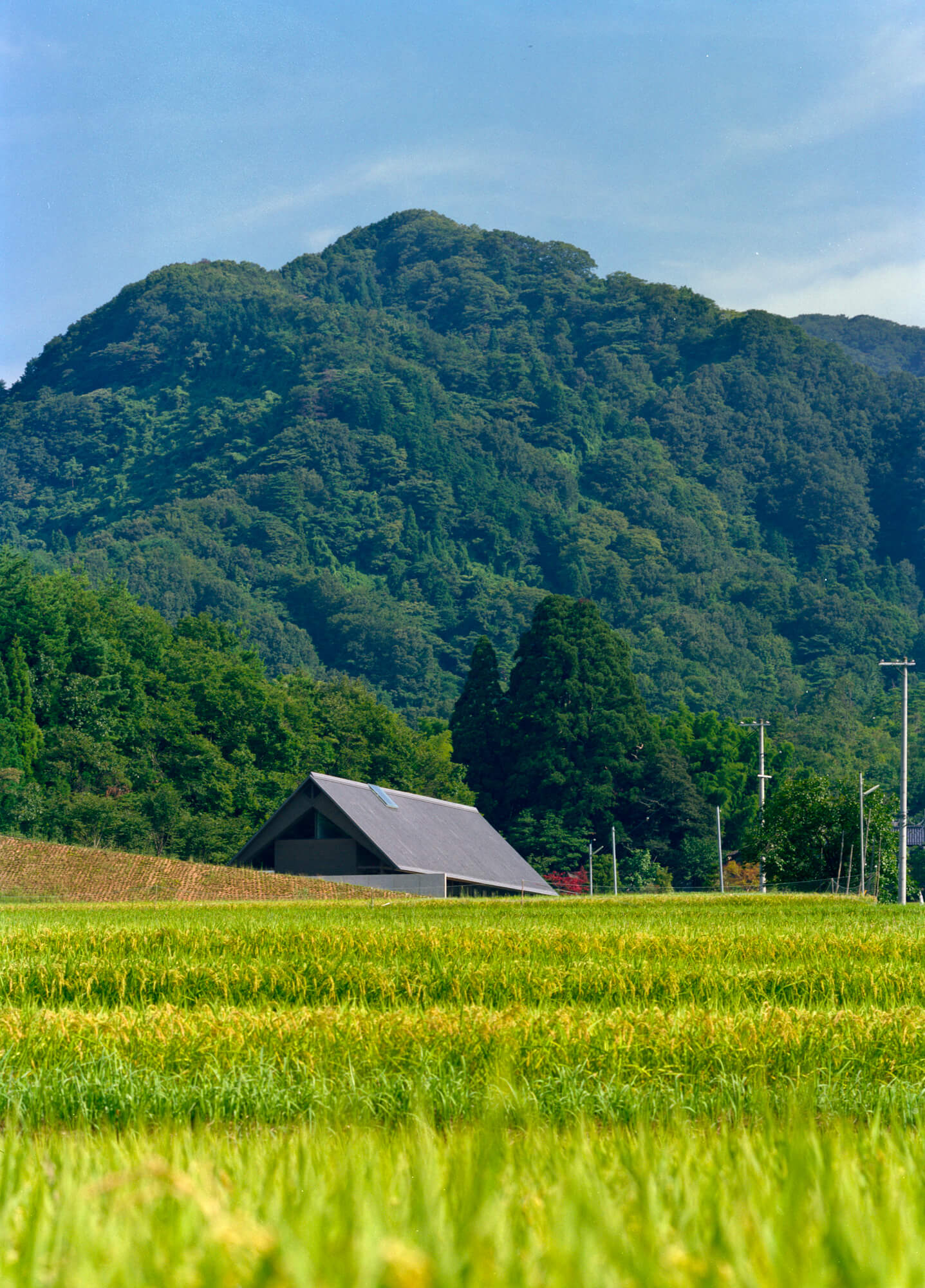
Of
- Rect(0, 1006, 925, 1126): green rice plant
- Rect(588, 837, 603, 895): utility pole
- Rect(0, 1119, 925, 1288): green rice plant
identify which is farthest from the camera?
Rect(588, 837, 603, 895): utility pole

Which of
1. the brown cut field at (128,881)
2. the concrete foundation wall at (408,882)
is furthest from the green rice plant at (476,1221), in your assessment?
the concrete foundation wall at (408,882)

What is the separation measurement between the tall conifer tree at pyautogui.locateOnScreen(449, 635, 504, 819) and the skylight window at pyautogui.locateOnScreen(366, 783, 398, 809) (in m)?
40.1

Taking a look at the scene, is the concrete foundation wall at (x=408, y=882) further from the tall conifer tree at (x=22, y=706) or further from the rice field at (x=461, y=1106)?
the rice field at (x=461, y=1106)

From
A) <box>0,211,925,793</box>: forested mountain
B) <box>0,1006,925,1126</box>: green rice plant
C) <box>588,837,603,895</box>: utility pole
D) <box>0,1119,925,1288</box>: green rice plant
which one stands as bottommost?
<box>588,837,603,895</box>: utility pole

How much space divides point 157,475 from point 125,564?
51.7 meters

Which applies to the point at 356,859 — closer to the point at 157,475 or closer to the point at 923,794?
the point at 923,794

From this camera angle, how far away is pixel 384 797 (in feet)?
175

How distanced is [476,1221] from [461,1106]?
11.3ft

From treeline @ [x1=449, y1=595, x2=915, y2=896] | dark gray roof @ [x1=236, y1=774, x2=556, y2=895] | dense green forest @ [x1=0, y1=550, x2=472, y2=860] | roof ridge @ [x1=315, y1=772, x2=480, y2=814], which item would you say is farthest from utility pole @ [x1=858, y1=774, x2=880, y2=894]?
treeline @ [x1=449, y1=595, x2=915, y2=896]

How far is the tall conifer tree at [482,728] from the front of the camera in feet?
314

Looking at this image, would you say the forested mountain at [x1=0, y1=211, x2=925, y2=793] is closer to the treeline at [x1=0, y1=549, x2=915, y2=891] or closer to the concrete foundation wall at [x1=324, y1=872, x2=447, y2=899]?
the treeline at [x1=0, y1=549, x2=915, y2=891]

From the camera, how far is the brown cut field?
37.1 metres

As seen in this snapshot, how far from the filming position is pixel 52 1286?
1497 mm

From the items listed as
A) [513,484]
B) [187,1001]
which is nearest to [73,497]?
[513,484]
